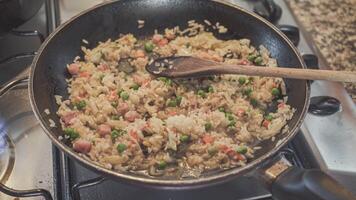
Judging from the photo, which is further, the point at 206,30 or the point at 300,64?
the point at 206,30

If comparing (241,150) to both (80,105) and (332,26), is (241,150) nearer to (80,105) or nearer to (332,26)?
(80,105)

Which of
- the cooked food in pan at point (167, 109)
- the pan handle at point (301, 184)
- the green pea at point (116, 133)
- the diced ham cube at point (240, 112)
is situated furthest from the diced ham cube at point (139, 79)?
the pan handle at point (301, 184)

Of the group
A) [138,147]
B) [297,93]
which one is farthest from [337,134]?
[138,147]

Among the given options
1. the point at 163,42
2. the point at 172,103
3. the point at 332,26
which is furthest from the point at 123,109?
the point at 332,26

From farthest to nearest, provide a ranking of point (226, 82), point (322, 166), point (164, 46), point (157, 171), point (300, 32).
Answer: point (300, 32) < point (164, 46) < point (226, 82) < point (322, 166) < point (157, 171)

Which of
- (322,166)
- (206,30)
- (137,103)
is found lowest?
(322,166)

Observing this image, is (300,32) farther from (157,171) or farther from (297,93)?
(157,171)

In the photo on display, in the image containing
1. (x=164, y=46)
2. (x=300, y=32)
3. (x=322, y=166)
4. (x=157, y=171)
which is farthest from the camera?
(x=300, y=32)
